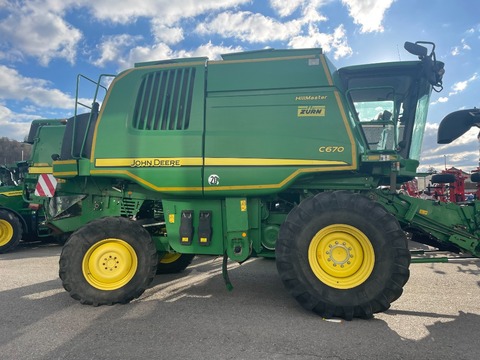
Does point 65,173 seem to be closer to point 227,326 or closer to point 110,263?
point 110,263

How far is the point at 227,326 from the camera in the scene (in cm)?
359

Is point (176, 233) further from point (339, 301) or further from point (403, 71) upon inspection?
point (403, 71)

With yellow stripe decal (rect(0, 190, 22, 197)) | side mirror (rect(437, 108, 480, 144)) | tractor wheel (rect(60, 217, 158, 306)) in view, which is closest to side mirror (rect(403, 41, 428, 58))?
side mirror (rect(437, 108, 480, 144))

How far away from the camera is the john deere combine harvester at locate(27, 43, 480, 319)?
392 cm

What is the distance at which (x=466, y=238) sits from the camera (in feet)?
13.9

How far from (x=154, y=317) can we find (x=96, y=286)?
990 millimetres

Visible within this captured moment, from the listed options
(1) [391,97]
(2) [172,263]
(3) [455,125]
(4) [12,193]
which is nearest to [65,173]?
(2) [172,263]

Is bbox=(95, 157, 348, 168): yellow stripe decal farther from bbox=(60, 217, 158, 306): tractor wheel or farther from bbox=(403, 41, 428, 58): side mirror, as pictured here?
bbox=(403, 41, 428, 58): side mirror

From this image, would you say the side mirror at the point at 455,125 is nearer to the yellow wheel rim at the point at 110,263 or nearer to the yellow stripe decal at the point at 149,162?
the yellow stripe decal at the point at 149,162

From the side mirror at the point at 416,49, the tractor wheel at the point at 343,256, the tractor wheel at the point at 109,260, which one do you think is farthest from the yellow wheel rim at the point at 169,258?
the side mirror at the point at 416,49

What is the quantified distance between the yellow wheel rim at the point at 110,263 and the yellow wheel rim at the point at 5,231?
249 inches

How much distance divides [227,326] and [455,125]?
392cm

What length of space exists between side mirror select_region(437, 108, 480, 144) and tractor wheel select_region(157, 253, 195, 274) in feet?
14.2

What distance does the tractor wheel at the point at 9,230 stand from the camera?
29.4 feet
